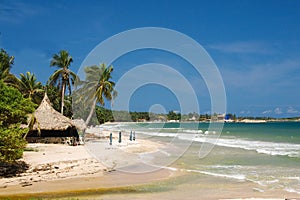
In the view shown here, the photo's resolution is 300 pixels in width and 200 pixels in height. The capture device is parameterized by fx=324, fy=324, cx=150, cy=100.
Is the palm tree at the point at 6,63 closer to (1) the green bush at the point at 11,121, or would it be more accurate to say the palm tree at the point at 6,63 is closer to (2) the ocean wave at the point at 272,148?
(1) the green bush at the point at 11,121

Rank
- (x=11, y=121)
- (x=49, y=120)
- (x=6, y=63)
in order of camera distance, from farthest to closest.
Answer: (x=6, y=63), (x=49, y=120), (x=11, y=121)

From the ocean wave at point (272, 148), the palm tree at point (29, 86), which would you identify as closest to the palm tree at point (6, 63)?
the palm tree at point (29, 86)

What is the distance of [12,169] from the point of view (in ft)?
39.2

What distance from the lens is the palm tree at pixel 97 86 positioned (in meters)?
28.2

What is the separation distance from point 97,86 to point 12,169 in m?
17.4

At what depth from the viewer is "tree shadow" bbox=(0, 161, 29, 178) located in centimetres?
1145

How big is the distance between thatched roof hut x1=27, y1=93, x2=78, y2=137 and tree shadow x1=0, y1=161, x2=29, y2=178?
25.0ft

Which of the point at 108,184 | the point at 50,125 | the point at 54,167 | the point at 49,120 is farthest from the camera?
the point at 49,120

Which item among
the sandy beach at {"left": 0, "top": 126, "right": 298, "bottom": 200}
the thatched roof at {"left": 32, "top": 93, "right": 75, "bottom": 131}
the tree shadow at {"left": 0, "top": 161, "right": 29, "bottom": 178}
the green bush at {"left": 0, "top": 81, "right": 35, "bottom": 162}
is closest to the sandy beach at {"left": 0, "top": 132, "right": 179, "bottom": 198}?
the sandy beach at {"left": 0, "top": 126, "right": 298, "bottom": 200}

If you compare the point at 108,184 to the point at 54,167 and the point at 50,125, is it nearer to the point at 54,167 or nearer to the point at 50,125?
the point at 54,167

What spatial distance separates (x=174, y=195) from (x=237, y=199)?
1.85m

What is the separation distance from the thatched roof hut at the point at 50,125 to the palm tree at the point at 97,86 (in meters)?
5.50

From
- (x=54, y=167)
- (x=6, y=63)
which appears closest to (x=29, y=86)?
(x=6, y=63)

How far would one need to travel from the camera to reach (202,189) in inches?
396
